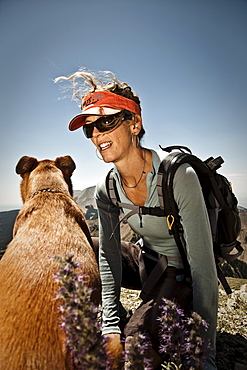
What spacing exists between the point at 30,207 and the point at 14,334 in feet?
6.36

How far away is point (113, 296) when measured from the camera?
318 centimetres

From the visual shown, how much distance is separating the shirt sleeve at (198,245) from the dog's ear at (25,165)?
3.63 metres

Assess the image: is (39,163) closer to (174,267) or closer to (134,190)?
(134,190)

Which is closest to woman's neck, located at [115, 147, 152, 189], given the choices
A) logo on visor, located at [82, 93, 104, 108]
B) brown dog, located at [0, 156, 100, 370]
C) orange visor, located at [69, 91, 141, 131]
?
orange visor, located at [69, 91, 141, 131]

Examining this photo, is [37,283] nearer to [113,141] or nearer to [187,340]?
[187,340]

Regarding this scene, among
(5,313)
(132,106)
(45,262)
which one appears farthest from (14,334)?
(132,106)

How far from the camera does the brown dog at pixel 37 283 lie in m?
1.88

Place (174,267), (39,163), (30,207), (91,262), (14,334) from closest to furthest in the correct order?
(14,334), (91,262), (174,267), (30,207), (39,163)

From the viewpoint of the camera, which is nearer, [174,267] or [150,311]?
[150,311]

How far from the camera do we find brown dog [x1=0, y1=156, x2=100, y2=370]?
6.15 feet

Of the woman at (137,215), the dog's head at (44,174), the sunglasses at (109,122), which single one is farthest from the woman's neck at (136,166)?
the dog's head at (44,174)

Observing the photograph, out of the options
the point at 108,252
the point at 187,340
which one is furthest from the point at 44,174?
the point at 187,340

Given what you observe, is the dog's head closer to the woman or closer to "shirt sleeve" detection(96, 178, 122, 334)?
"shirt sleeve" detection(96, 178, 122, 334)

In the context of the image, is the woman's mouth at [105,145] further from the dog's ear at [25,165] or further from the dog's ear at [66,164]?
the dog's ear at [25,165]
